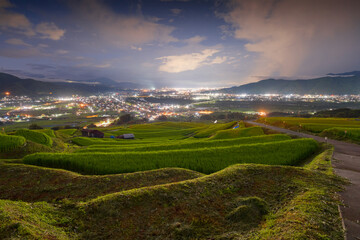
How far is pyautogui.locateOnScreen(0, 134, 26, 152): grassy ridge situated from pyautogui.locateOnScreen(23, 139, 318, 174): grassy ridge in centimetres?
644

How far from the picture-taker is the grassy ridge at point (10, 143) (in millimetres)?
20359

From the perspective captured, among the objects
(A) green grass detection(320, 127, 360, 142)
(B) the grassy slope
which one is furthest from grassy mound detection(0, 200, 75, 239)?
(A) green grass detection(320, 127, 360, 142)

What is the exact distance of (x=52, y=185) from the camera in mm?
11086

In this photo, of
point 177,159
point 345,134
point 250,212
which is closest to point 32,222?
point 250,212

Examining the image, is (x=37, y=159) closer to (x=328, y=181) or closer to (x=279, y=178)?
(x=279, y=178)

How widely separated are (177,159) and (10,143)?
22.0 metres

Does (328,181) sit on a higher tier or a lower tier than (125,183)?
higher

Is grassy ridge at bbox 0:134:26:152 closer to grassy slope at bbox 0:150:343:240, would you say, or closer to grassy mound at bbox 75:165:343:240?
grassy slope at bbox 0:150:343:240

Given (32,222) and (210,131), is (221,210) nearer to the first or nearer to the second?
(32,222)

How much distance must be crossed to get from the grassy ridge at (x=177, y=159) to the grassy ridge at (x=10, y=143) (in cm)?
644

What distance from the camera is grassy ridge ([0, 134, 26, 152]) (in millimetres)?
20359

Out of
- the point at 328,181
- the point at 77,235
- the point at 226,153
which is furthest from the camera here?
the point at 226,153

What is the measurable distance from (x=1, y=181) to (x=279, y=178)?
62.0 feet

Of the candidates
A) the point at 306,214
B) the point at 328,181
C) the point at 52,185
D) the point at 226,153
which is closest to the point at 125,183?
the point at 52,185
